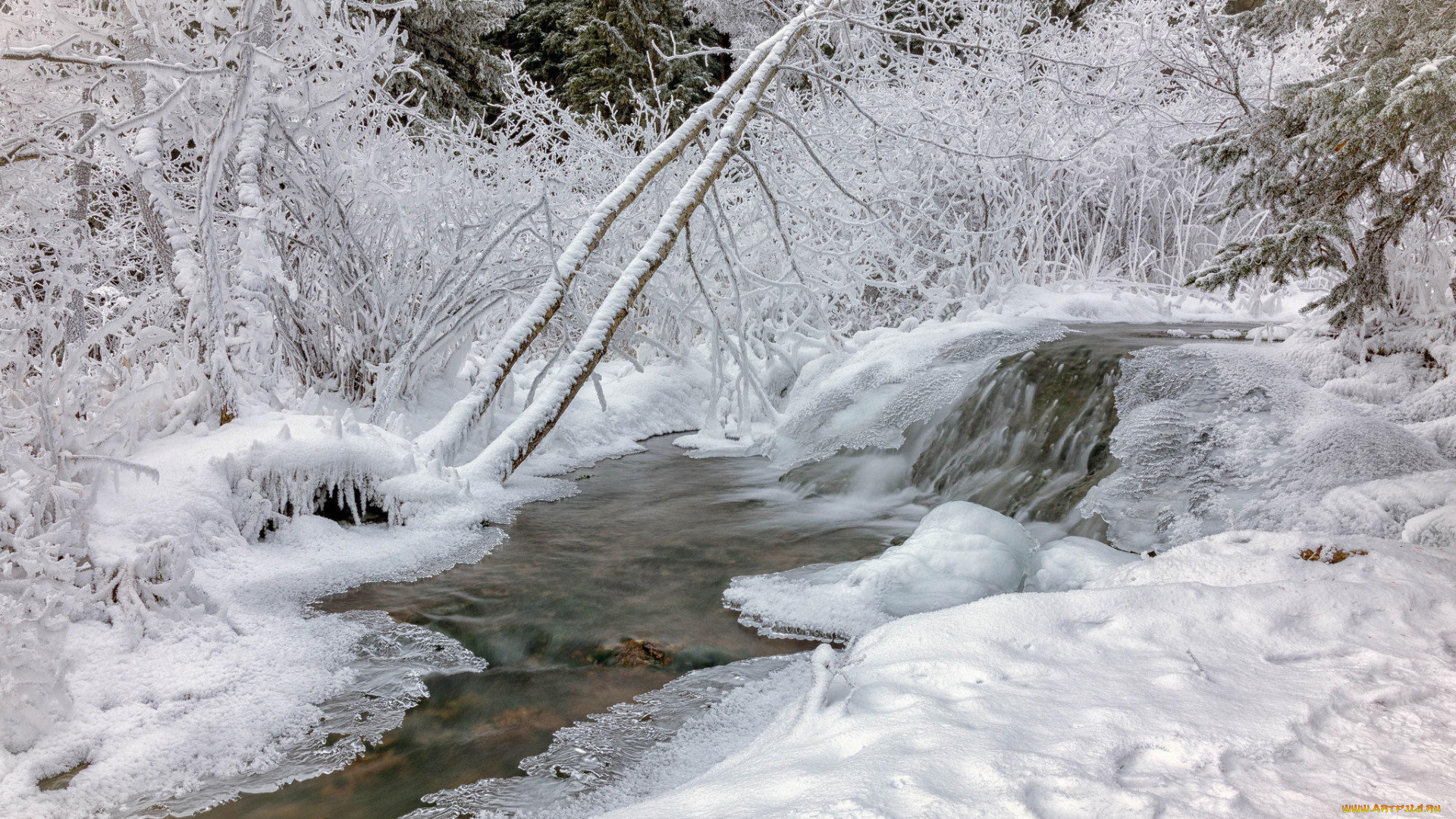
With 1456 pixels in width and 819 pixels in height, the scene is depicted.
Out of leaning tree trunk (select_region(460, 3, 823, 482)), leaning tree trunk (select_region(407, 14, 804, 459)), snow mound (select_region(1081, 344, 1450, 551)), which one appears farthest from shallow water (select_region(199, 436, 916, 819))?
snow mound (select_region(1081, 344, 1450, 551))

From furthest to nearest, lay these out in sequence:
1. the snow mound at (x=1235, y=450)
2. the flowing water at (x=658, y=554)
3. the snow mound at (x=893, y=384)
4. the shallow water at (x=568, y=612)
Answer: the snow mound at (x=893, y=384), the snow mound at (x=1235, y=450), the flowing water at (x=658, y=554), the shallow water at (x=568, y=612)

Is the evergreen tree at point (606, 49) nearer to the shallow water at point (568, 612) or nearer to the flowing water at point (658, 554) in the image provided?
the flowing water at point (658, 554)

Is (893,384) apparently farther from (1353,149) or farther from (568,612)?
(568,612)

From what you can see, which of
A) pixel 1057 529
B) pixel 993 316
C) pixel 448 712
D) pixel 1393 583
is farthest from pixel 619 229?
pixel 1393 583

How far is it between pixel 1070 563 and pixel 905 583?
629 mm

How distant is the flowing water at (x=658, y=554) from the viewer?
232 centimetres

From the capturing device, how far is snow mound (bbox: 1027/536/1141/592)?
10.1 feet

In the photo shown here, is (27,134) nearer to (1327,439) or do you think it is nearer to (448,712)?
(448,712)

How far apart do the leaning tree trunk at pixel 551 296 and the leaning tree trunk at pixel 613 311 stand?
0.17 metres

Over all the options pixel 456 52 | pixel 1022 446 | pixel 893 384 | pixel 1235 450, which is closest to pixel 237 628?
pixel 1022 446

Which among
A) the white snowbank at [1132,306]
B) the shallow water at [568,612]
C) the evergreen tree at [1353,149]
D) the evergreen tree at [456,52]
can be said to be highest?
the evergreen tree at [456,52]

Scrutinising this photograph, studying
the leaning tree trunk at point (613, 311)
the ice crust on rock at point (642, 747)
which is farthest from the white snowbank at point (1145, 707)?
the leaning tree trunk at point (613, 311)

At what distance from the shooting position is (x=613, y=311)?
16.0 ft

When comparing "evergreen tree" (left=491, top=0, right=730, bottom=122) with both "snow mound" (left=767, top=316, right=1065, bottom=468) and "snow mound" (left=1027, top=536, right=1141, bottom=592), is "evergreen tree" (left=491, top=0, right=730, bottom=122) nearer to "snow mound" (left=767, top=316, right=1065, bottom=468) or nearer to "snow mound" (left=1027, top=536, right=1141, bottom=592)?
"snow mound" (left=767, top=316, right=1065, bottom=468)
